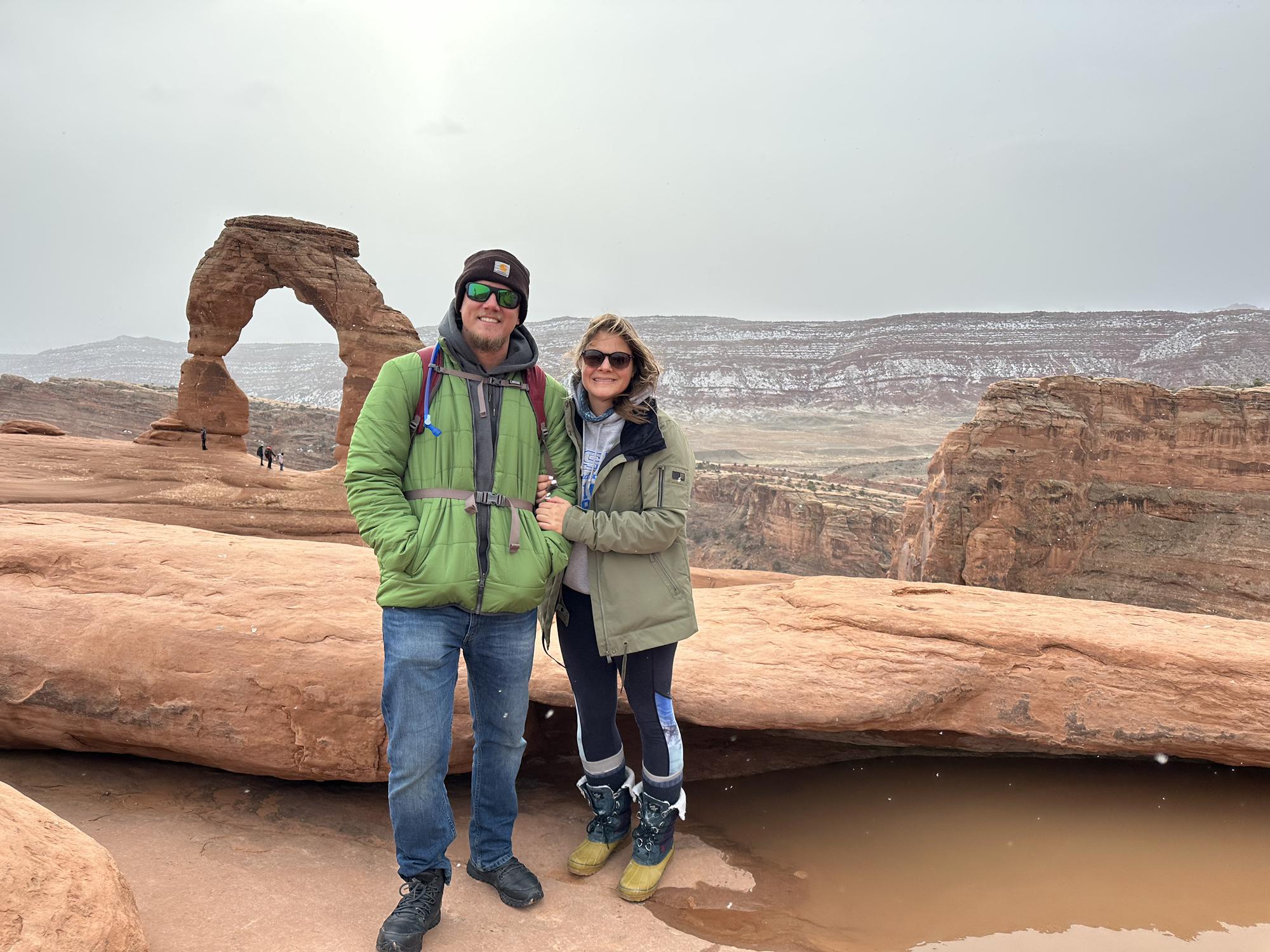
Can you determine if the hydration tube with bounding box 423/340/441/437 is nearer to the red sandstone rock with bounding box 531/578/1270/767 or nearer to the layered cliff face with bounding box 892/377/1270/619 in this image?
the red sandstone rock with bounding box 531/578/1270/767

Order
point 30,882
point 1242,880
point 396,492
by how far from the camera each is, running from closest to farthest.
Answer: point 30,882 → point 396,492 → point 1242,880

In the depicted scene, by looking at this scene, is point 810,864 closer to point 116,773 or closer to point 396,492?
point 396,492

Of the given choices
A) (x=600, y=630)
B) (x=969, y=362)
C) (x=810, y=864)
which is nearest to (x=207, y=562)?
(x=600, y=630)

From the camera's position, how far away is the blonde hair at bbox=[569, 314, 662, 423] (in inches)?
129

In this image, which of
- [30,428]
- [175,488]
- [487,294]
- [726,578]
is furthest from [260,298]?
[487,294]

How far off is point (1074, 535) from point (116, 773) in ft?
76.9

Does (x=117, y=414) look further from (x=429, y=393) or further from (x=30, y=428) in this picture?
(x=429, y=393)

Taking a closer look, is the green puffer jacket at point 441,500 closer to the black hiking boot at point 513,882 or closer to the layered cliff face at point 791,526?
the black hiking boot at point 513,882

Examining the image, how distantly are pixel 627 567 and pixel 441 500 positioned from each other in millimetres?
867

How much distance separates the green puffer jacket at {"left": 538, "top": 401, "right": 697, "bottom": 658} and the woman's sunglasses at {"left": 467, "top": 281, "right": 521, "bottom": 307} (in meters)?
0.54

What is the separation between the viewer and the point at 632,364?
10.9 feet

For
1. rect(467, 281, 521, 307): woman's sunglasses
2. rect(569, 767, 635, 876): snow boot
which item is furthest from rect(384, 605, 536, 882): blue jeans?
rect(467, 281, 521, 307): woman's sunglasses

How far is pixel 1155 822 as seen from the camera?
4.44m

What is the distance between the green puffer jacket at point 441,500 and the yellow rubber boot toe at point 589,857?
1460 mm
